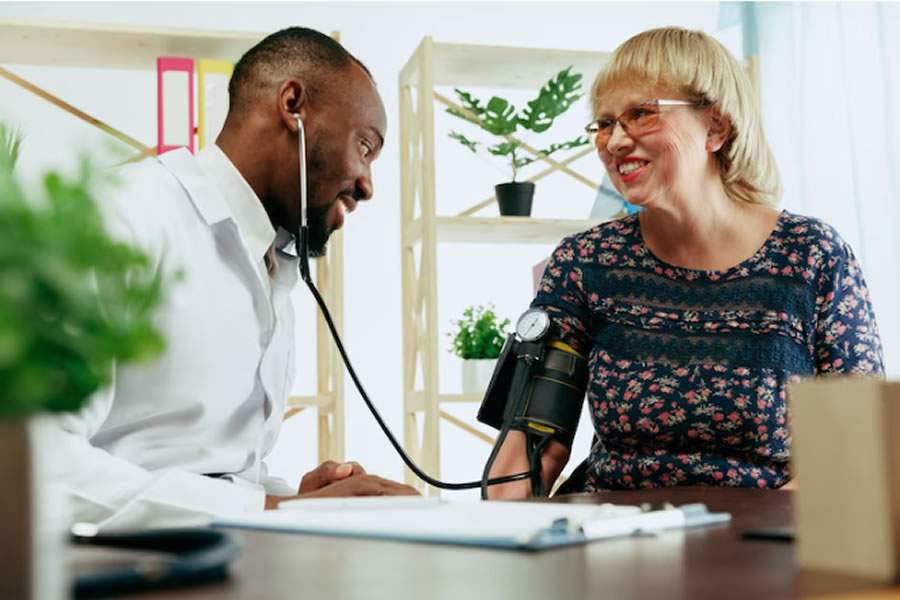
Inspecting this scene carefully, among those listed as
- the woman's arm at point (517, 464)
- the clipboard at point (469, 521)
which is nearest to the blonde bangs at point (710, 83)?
the woman's arm at point (517, 464)

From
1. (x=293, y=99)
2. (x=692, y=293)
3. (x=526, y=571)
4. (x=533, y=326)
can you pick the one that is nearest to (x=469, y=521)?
(x=526, y=571)

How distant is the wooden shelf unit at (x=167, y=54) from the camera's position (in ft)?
7.94

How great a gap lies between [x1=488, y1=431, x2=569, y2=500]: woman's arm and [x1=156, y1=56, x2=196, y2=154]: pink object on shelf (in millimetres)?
1305

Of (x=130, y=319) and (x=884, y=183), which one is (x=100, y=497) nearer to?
(x=130, y=319)

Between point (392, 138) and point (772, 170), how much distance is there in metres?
1.59

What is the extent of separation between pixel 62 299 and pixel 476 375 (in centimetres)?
228

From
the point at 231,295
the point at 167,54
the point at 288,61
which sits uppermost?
the point at 167,54

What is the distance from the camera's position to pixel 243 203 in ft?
4.87

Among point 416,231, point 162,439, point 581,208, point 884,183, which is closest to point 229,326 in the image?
point 162,439

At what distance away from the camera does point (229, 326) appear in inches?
50.3

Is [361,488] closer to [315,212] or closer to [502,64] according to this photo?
[315,212]

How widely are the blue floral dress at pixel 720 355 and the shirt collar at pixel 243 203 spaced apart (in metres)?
0.44

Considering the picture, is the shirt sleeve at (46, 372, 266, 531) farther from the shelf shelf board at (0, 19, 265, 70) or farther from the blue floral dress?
the shelf shelf board at (0, 19, 265, 70)

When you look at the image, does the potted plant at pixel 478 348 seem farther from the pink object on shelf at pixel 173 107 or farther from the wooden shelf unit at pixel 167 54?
the pink object on shelf at pixel 173 107
